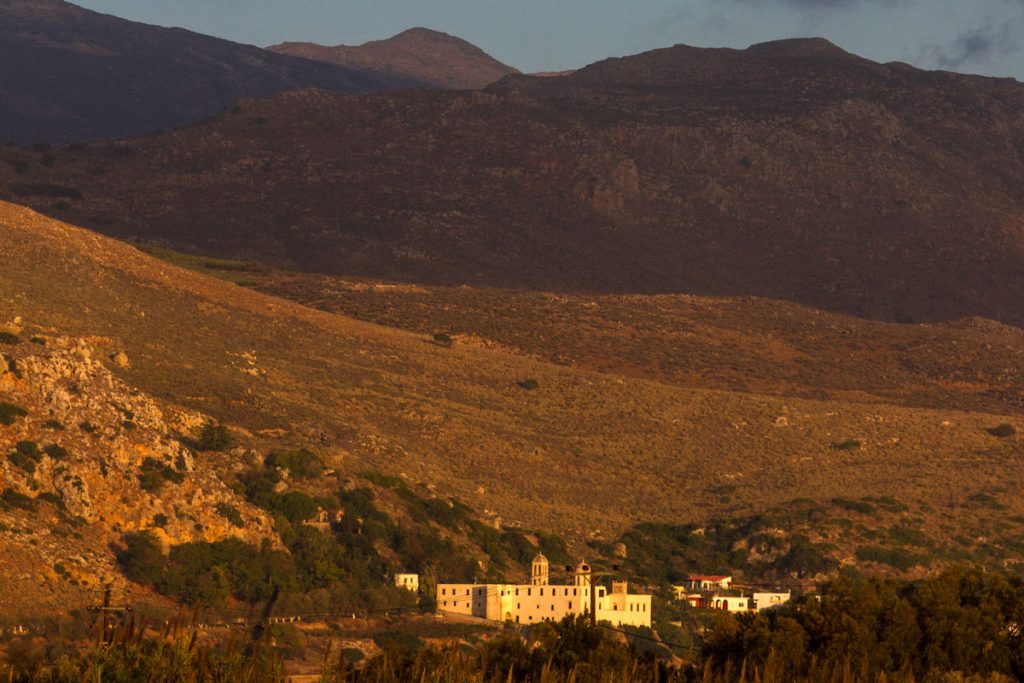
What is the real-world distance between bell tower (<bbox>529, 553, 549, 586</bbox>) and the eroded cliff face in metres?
8.61

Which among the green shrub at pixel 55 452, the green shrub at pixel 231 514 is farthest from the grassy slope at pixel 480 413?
the green shrub at pixel 55 452

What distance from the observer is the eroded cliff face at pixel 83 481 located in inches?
1961

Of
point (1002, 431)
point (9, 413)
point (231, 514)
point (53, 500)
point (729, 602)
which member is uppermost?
point (9, 413)

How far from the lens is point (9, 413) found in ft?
189

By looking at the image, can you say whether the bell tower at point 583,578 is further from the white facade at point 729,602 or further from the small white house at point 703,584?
the small white house at point 703,584

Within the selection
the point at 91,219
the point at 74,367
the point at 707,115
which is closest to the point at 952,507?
the point at 74,367

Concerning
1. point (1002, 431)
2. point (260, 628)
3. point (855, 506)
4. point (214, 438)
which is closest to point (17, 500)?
point (260, 628)

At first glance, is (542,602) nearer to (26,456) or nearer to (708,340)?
(26,456)

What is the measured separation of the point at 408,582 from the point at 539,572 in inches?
167

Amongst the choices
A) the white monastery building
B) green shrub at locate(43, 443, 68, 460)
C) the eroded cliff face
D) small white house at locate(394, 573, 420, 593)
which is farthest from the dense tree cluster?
green shrub at locate(43, 443, 68, 460)

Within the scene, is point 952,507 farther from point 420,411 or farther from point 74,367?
point 74,367

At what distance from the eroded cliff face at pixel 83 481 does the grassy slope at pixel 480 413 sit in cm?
755

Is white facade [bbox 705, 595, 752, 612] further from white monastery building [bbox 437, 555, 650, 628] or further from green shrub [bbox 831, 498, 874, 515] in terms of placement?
green shrub [bbox 831, 498, 874, 515]

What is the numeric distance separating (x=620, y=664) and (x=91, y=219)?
105360 millimetres
